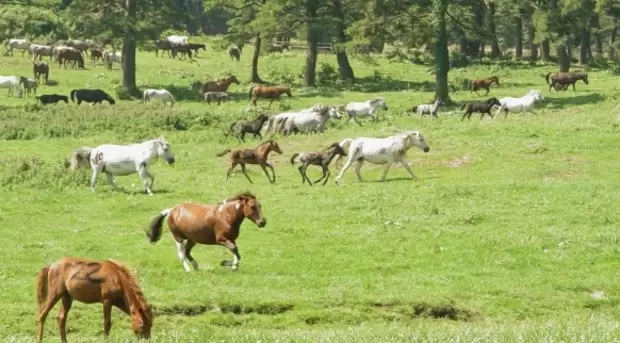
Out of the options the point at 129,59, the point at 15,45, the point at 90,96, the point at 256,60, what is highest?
the point at 15,45

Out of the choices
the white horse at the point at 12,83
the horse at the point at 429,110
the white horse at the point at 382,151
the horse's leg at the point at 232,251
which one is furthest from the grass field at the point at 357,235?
the white horse at the point at 12,83

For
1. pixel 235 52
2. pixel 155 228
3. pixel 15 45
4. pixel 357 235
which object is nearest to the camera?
pixel 155 228

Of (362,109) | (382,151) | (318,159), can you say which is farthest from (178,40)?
(382,151)

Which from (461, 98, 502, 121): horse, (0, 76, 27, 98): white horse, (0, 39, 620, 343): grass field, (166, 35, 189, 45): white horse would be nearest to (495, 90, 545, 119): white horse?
(461, 98, 502, 121): horse

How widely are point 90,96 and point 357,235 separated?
30901 mm

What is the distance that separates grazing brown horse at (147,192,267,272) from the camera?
20.3 meters

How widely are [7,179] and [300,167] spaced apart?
9.17 m

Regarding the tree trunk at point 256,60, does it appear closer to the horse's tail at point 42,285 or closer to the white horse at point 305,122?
the white horse at point 305,122

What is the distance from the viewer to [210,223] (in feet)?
67.5

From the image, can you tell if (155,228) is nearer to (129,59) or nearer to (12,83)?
(12,83)

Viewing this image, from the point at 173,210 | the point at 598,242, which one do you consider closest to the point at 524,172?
the point at 598,242

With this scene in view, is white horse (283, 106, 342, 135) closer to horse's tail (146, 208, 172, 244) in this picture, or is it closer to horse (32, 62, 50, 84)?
horse's tail (146, 208, 172, 244)

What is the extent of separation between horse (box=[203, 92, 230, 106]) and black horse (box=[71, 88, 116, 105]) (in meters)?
5.09

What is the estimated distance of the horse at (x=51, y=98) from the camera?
5053 cm
